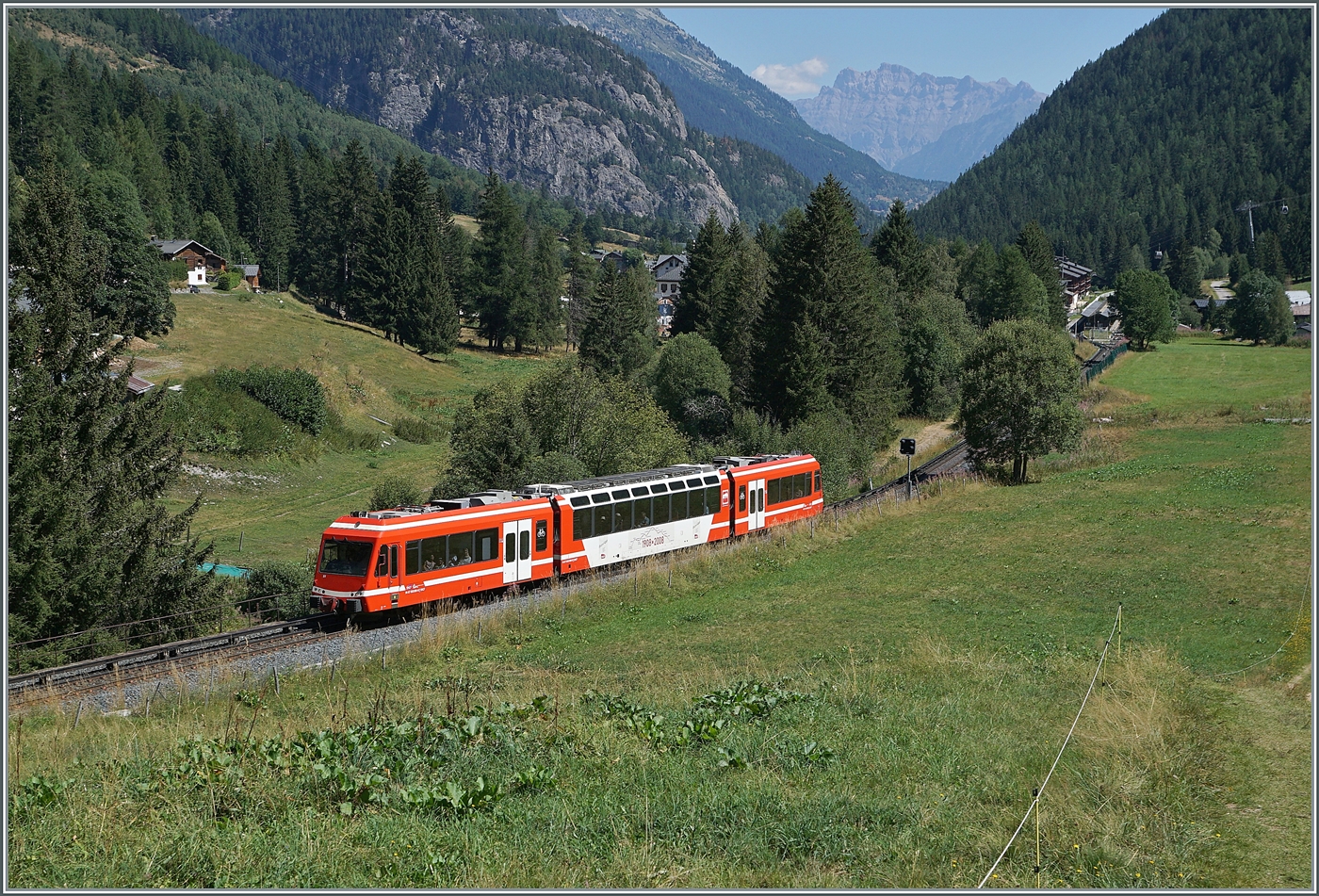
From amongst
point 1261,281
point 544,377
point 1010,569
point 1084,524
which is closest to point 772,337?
point 544,377

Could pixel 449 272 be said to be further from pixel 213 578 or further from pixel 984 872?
pixel 984 872

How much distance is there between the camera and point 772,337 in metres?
62.2

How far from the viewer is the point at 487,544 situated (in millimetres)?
28516

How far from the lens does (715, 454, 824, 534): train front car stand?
1556 inches

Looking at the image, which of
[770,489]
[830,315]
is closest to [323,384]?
[830,315]

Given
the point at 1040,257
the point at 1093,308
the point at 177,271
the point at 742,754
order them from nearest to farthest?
the point at 742,754
the point at 177,271
the point at 1040,257
the point at 1093,308

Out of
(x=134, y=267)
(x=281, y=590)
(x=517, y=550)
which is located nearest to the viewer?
(x=517, y=550)

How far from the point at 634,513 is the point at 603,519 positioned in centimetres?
174

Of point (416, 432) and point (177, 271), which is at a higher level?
point (177, 271)

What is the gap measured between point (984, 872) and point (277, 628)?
21.3 metres

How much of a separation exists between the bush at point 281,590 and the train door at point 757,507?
1758cm

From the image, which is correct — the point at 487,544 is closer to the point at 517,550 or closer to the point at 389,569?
the point at 517,550

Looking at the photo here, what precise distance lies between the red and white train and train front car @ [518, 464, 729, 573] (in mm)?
37

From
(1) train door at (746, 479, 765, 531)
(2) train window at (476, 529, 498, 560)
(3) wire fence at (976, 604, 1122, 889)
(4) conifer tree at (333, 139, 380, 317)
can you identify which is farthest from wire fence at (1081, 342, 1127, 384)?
(4) conifer tree at (333, 139, 380, 317)
